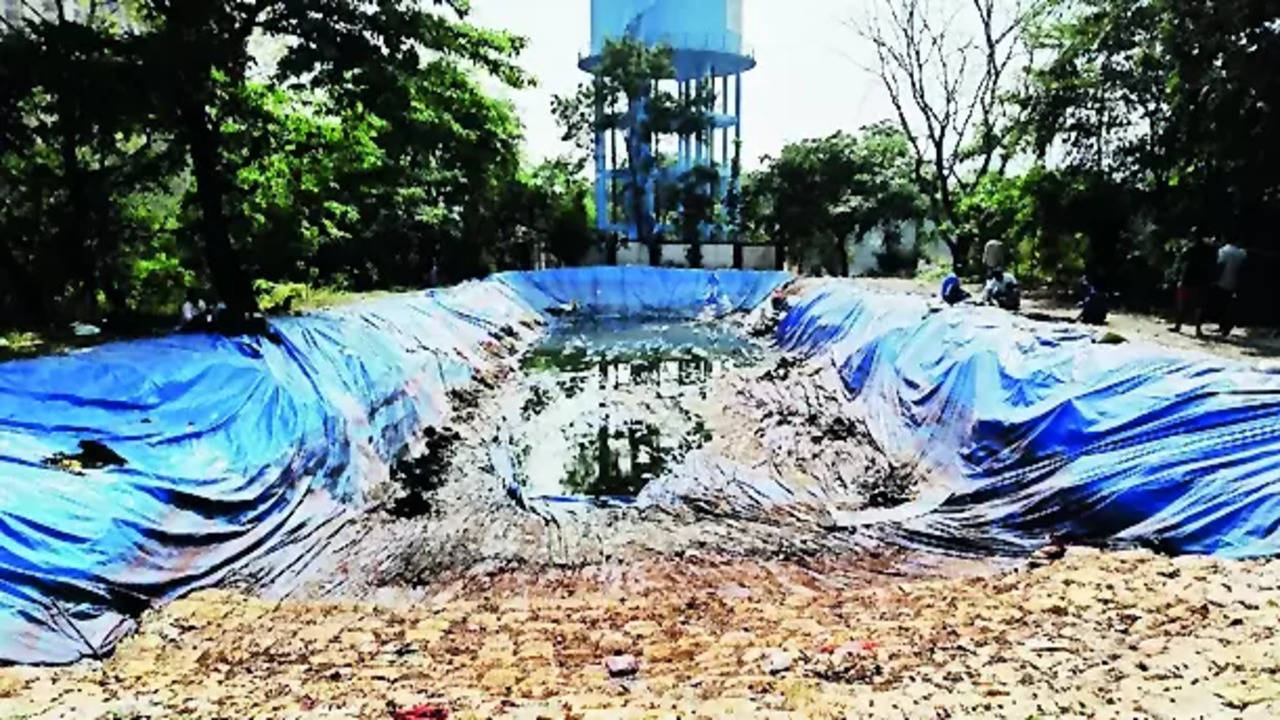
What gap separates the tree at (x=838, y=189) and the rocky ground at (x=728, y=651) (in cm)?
2189

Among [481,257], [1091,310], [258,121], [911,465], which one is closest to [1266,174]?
[1091,310]

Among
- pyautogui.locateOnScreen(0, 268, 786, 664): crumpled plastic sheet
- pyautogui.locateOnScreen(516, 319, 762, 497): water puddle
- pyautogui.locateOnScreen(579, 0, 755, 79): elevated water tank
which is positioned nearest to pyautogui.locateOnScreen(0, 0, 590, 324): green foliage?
pyautogui.locateOnScreen(0, 268, 786, 664): crumpled plastic sheet

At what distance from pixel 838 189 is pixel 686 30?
8.21 m

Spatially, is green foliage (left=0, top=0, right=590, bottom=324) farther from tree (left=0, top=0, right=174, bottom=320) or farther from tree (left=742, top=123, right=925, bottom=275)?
tree (left=742, top=123, right=925, bottom=275)

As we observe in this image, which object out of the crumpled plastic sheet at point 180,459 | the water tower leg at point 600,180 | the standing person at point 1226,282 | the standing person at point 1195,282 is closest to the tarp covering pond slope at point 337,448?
the crumpled plastic sheet at point 180,459

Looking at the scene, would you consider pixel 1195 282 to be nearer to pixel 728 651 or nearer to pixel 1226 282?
pixel 1226 282

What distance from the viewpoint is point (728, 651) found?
13.3 ft

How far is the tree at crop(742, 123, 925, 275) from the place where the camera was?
25.9 m

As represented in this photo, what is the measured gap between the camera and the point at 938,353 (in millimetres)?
9305

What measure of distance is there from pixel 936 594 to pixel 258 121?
892 cm

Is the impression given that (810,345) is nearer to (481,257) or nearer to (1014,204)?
(1014,204)

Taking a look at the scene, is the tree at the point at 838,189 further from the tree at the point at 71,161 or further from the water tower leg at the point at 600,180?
the tree at the point at 71,161

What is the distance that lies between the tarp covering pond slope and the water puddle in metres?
1.48

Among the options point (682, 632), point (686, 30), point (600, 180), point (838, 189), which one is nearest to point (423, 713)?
point (682, 632)
